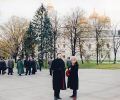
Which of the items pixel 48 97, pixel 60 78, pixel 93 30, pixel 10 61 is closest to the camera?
pixel 60 78

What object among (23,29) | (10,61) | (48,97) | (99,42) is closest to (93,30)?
(99,42)

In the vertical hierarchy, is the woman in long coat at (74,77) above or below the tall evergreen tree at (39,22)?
below

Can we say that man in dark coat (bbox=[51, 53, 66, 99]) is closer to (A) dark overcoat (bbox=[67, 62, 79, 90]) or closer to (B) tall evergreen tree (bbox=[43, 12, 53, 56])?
(A) dark overcoat (bbox=[67, 62, 79, 90])

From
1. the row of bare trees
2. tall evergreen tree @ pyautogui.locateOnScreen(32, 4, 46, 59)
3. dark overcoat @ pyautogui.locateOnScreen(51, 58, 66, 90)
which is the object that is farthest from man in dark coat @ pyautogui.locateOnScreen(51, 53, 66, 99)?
tall evergreen tree @ pyautogui.locateOnScreen(32, 4, 46, 59)

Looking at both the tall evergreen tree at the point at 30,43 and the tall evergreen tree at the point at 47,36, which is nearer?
the tall evergreen tree at the point at 47,36

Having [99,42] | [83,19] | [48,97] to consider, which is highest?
[83,19]

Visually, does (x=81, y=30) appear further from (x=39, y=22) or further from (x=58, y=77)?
(x=58, y=77)

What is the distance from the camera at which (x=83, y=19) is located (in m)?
64.5

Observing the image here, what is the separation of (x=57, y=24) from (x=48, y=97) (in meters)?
52.4

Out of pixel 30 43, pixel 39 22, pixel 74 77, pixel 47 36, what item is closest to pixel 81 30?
pixel 47 36

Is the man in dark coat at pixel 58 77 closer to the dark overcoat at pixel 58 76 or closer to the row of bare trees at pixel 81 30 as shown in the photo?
the dark overcoat at pixel 58 76

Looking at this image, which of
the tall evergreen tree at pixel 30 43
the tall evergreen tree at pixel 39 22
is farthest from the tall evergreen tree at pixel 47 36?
the tall evergreen tree at pixel 30 43

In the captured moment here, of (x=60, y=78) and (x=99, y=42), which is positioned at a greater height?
(x=99, y=42)

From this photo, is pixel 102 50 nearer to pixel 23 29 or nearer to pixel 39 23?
pixel 39 23
